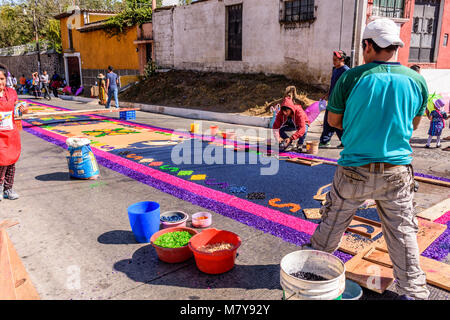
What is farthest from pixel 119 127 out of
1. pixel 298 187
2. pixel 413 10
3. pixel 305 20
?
pixel 413 10

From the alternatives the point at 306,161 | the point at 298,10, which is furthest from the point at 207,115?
the point at 306,161

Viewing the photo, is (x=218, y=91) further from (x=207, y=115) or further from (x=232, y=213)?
(x=232, y=213)

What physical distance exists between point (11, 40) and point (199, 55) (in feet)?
141

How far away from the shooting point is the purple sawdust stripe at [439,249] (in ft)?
10.9

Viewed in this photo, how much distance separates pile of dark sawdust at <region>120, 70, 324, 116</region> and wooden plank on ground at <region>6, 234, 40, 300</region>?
11437 mm

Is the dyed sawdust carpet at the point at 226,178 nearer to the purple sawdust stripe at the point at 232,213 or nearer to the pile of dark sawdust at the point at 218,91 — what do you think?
the purple sawdust stripe at the point at 232,213

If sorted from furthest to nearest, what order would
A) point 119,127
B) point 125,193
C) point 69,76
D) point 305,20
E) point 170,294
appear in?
point 69,76
point 305,20
point 119,127
point 125,193
point 170,294

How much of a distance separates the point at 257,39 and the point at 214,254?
16.0 meters

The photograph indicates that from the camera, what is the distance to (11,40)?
4969cm

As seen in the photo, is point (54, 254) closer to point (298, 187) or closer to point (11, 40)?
point (298, 187)

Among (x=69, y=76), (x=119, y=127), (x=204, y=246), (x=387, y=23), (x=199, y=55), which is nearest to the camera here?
(x=387, y=23)

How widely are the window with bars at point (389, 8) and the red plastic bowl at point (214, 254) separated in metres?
14.0

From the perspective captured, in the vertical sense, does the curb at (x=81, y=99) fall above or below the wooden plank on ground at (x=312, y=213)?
above

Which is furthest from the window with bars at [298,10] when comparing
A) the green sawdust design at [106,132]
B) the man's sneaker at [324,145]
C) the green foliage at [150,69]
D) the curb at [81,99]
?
the curb at [81,99]
